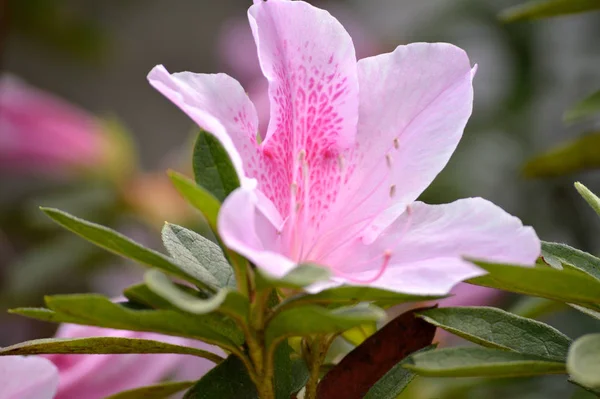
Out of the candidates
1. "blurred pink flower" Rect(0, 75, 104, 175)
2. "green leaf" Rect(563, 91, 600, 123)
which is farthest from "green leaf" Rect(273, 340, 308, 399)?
"blurred pink flower" Rect(0, 75, 104, 175)

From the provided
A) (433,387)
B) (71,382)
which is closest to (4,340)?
(433,387)

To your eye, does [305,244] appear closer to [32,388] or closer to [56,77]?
[32,388]

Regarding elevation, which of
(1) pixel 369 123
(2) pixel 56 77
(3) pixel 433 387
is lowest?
(3) pixel 433 387

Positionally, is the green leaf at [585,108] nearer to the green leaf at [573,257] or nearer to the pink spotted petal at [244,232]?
the green leaf at [573,257]

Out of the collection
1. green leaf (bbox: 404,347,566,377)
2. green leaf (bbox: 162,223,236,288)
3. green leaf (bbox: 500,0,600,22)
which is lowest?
green leaf (bbox: 404,347,566,377)

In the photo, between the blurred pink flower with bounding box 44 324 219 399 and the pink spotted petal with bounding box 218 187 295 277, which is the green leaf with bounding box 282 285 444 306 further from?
the blurred pink flower with bounding box 44 324 219 399

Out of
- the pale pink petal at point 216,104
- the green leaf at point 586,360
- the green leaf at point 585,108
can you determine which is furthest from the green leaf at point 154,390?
the green leaf at point 585,108
